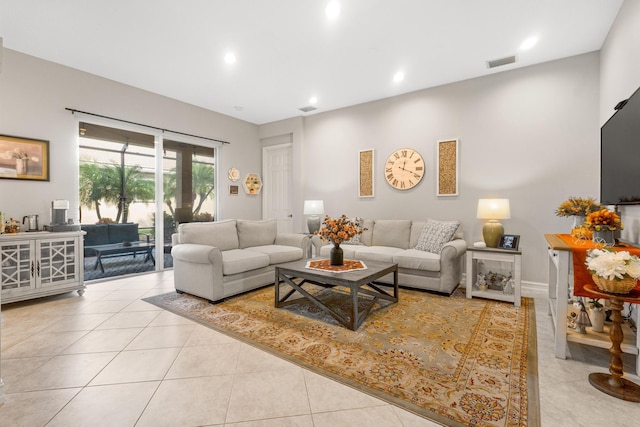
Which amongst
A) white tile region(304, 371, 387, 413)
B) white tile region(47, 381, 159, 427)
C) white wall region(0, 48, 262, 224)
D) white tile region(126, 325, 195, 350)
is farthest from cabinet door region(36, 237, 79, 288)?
white tile region(304, 371, 387, 413)

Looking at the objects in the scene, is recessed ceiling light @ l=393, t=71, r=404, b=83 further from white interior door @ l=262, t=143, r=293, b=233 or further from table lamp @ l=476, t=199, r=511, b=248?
white interior door @ l=262, t=143, r=293, b=233

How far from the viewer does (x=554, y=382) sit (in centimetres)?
180

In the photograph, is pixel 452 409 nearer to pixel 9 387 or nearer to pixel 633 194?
pixel 633 194

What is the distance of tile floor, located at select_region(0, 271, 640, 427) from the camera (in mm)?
1507

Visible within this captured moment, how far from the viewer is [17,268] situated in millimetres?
3133

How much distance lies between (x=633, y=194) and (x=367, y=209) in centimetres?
330

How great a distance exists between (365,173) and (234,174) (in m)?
2.57

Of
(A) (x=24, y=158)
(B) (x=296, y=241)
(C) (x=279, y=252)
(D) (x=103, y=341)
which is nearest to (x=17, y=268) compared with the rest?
(A) (x=24, y=158)

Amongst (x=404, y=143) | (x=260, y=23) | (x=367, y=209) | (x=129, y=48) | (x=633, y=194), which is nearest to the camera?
(x=633, y=194)

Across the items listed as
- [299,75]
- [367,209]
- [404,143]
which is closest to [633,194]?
[404,143]

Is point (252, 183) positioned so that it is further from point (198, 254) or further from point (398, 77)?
point (398, 77)

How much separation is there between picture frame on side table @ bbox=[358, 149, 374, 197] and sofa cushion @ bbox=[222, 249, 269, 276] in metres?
2.14

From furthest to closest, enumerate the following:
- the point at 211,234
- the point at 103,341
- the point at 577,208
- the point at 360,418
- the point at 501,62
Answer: the point at 211,234 < the point at 501,62 < the point at 577,208 < the point at 103,341 < the point at 360,418

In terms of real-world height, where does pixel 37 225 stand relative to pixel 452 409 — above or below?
above
